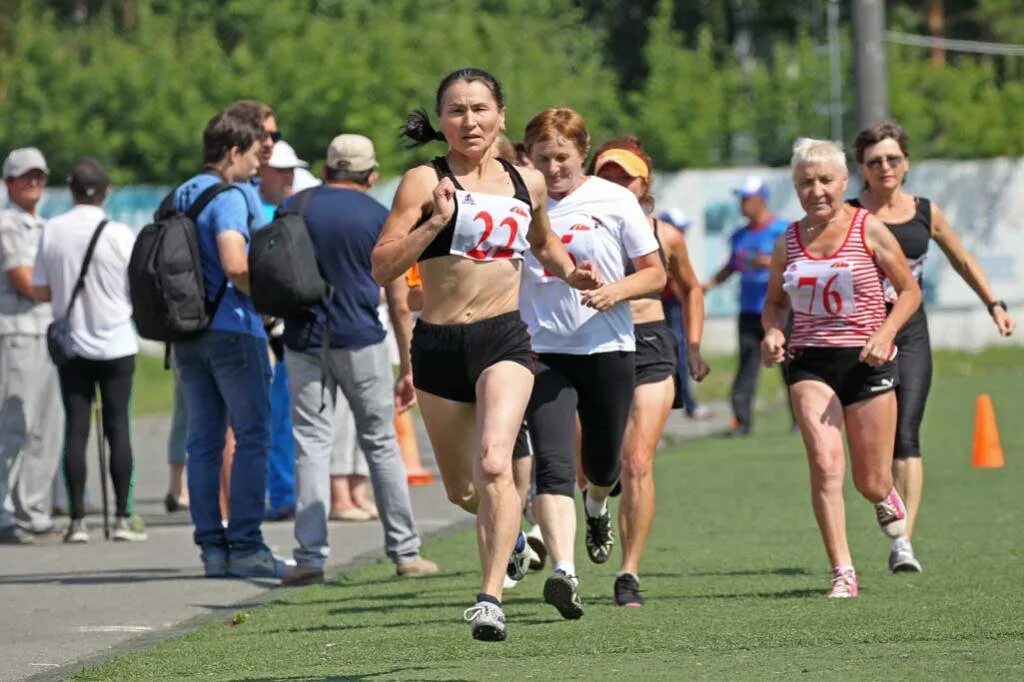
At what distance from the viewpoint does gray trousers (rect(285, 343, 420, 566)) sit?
1057 centimetres

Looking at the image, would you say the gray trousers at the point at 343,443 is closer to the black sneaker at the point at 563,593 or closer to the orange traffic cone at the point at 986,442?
the orange traffic cone at the point at 986,442

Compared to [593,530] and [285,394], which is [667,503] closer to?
[285,394]

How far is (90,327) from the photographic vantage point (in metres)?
12.5

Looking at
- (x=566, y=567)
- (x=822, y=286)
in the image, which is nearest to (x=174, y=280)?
(x=822, y=286)

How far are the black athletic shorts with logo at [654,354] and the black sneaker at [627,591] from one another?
834 millimetres

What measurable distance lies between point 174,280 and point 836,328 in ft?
10.6

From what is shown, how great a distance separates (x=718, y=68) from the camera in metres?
41.3

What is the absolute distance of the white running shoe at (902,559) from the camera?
9922 mm

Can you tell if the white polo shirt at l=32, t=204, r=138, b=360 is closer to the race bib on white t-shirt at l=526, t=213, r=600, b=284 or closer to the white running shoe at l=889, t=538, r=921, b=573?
the race bib on white t-shirt at l=526, t=213, r=600, b=284

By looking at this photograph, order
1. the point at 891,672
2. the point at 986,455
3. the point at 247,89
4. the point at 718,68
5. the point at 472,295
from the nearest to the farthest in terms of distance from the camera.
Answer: the point at 891,672, the point at 472,295, the point at 986,455, the point at 247,89, the point at 718,68

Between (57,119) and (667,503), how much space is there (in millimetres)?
24880

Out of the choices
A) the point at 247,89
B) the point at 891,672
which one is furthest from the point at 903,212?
the point at 247,89

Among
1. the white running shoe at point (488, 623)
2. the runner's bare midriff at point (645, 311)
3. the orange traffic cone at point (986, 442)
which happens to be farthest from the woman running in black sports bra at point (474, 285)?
the orange traffic cone at point (986, 442)

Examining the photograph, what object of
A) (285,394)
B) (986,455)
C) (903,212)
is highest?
(903,212)
